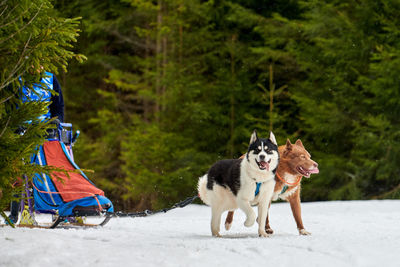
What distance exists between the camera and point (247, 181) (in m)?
4.84

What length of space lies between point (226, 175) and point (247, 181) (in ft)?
1.10

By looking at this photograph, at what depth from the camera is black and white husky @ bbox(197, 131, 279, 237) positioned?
4812 millimetres

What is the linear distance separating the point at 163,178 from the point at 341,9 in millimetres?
6666

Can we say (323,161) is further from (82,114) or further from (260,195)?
(82,114)

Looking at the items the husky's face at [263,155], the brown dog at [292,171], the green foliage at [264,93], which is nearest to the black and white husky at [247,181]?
the husky's face at [263,155]

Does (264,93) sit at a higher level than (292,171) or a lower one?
higher

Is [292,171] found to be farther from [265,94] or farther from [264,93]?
[264,93]

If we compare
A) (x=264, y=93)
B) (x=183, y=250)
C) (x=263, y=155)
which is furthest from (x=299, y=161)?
(x=264, y=93)

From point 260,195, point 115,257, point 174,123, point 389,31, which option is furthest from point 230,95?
point 115,257

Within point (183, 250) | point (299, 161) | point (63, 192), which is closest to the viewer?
point (183, 250)

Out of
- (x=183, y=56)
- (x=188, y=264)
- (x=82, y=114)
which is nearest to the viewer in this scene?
(x=188, y=264)

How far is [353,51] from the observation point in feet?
41.4

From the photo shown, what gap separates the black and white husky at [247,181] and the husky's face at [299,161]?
0.38 meters

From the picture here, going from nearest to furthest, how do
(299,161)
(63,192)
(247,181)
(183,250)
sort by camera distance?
1. (183,250)
2. (247,181)
3. (299,161)
4. (63,192)
